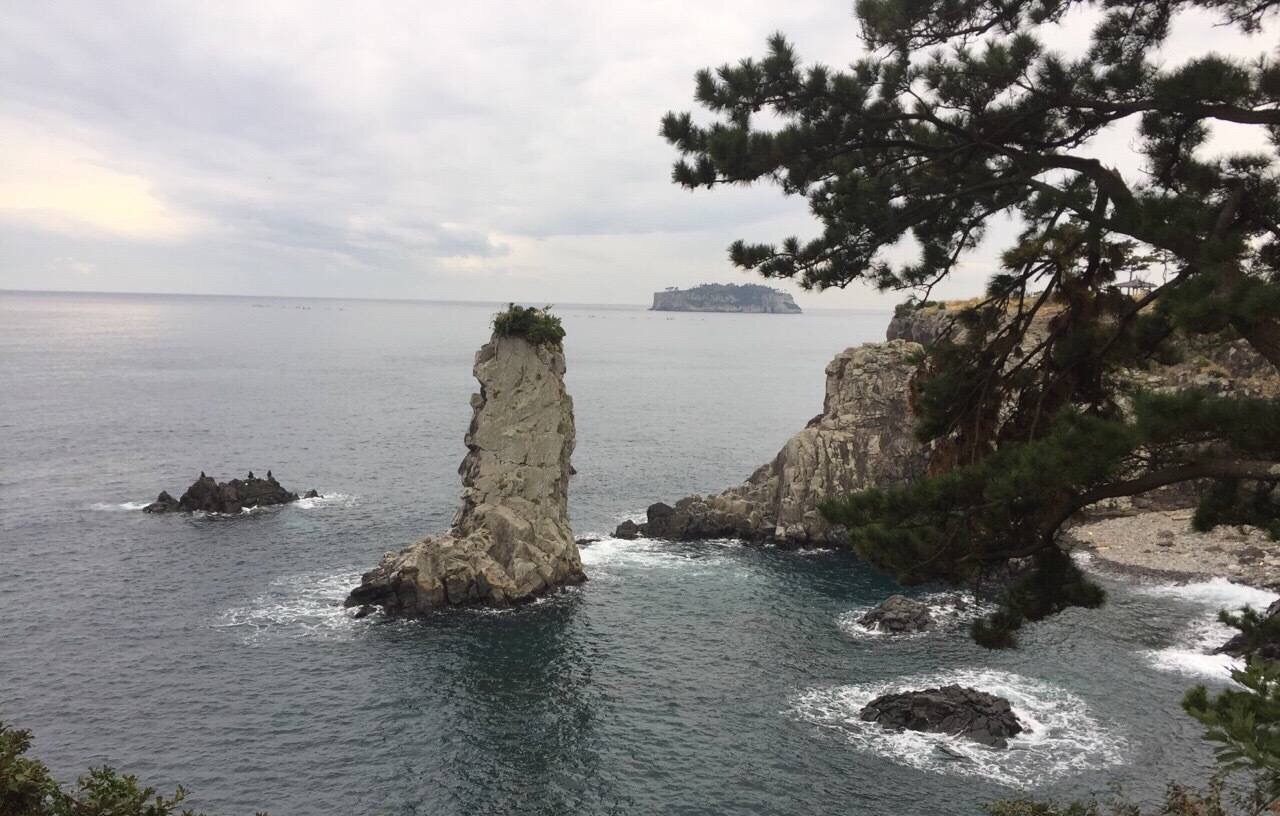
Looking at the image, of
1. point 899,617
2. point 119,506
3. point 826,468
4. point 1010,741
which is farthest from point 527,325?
point 119,506

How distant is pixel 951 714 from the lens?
126 ft

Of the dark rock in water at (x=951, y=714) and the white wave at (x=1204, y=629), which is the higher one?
the white wave at (x=1204, y=629)

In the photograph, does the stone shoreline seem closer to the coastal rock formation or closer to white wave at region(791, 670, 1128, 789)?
the coastal rock formation

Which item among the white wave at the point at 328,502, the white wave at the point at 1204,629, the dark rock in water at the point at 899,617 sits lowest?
the white wave at the point at 328,502

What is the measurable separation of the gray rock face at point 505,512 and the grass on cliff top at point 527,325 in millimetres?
549

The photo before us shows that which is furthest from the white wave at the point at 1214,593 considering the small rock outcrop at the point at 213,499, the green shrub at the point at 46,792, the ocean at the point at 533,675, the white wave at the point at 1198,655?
the small rock outcrop at the point at 213,499

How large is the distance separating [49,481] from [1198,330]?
318 ft

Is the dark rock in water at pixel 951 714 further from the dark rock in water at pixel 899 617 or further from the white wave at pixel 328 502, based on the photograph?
the white wave at pixel 328 502

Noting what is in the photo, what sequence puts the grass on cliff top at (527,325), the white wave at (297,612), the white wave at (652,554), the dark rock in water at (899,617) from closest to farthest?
the white wave at (297,612) → the dark rock in water at (899,617) → the grass on cliff top at (527,325) → the white wave at (652,554)

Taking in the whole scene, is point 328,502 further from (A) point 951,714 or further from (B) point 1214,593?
(B) point 1214,593

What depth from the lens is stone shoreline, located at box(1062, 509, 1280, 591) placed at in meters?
58.0

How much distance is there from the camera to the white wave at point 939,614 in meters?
49.8

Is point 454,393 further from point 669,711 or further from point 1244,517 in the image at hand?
point 1244,517

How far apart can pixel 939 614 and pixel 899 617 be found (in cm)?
367
